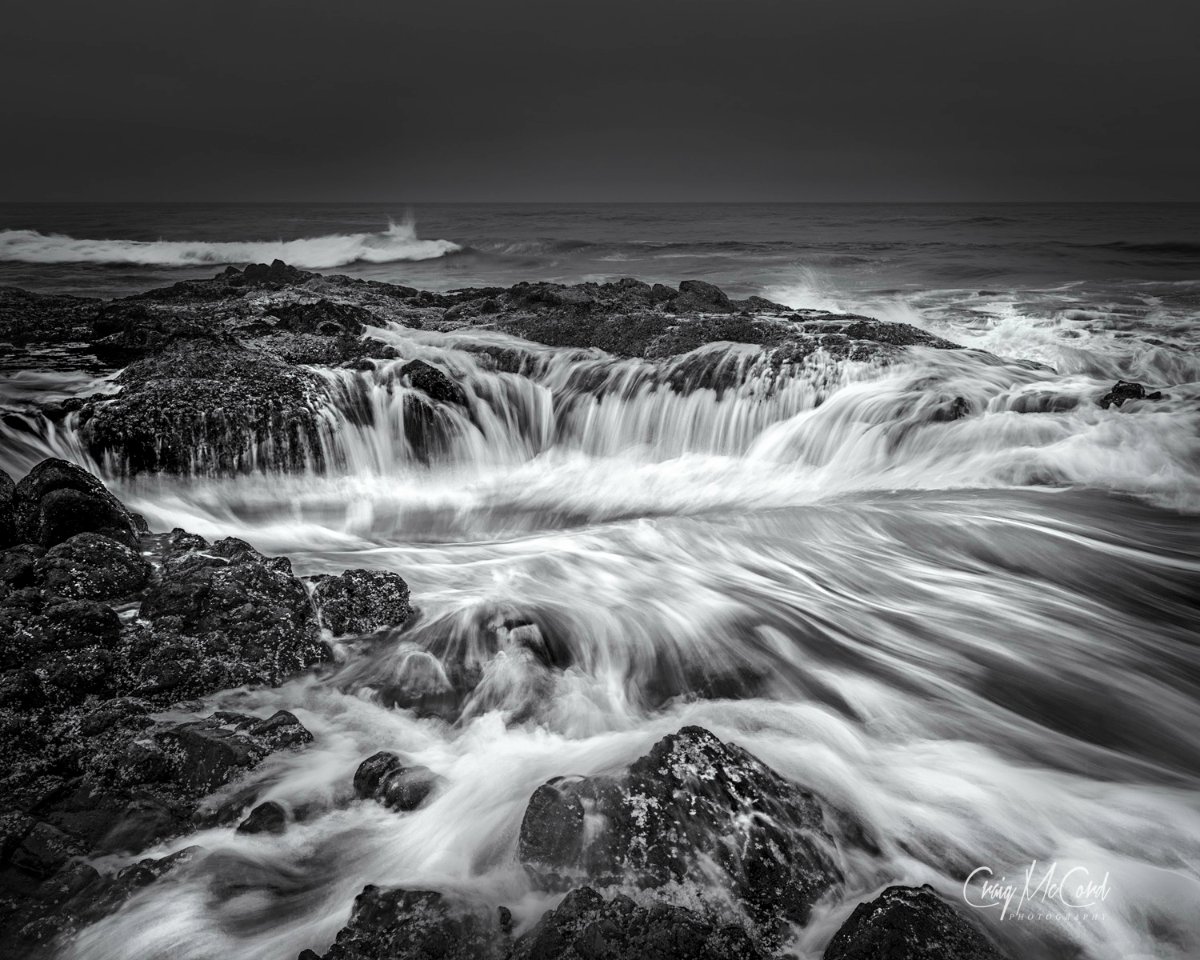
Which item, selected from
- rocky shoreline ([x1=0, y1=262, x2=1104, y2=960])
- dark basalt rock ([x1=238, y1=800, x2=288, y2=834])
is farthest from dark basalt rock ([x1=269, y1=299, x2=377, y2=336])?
dark basalt rock ([x1=238, y1=800, x2=288, y2=834])

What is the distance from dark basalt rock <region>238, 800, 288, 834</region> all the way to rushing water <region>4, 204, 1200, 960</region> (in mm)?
62

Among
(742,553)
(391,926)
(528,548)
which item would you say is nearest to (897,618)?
(742,553)

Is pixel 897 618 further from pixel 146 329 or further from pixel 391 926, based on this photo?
pixel 146 329

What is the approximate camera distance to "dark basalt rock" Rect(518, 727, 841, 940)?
2.51 m

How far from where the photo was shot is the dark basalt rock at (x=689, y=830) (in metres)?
2.51

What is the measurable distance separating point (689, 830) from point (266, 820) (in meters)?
1.79

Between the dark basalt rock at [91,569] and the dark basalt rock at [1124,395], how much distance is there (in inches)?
374

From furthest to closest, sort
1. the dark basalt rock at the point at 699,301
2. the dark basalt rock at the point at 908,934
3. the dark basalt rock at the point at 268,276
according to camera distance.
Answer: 1. the dark basalt rock at the point at 268,276
2. the dark basalt rock at the point at 699,301
3. the dark basalt rock at the point at 908,934

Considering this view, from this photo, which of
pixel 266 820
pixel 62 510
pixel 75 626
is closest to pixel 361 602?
pixel 75 626

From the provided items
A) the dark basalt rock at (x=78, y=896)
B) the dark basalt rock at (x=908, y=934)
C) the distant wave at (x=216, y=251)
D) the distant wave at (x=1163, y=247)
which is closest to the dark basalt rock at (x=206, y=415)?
the dark basalt rock at (x=78, y=896)

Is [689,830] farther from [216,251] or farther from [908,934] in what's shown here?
[216,251]

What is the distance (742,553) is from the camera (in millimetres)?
6570

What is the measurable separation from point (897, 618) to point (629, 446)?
4.44 m

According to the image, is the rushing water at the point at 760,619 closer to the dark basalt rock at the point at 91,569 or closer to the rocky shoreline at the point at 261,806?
the rocky shoreline at the point at 261,806
